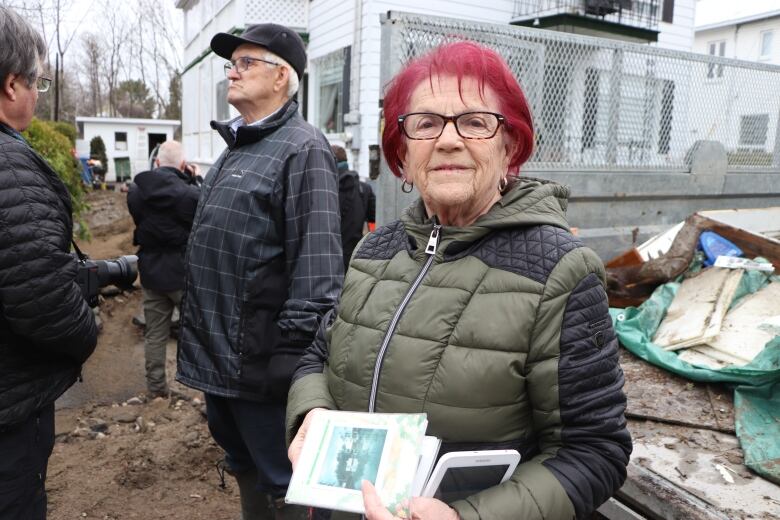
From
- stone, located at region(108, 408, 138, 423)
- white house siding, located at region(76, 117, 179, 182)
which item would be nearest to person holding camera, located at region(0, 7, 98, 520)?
stone, located at region(108, 408, 138, 423)

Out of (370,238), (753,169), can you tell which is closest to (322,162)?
(370,238)

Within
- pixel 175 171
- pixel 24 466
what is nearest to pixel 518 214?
pixel 24 466

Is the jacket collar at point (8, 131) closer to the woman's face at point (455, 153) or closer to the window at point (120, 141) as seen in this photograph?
the woman's face at point (455, 153)

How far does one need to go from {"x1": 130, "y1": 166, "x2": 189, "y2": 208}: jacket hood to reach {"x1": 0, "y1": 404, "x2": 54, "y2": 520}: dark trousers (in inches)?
129

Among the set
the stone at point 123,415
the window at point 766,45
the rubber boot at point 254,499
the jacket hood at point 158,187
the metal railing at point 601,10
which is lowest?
the stone at point 123,415

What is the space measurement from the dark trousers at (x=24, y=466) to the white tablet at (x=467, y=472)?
1.56 m

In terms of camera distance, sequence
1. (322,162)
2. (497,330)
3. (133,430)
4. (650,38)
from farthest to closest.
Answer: (650,38) → (133,430) → (322,162) → (497,330)

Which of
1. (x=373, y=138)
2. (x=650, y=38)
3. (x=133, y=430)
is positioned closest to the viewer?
(x=133, y=430)

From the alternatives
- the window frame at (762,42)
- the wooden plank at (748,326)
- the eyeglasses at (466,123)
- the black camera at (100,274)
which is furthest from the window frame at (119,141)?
the window frame at (762,42)

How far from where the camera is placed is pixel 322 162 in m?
2.59

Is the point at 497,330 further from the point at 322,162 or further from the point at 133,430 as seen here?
the point at 133,430

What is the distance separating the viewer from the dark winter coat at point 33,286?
198 cm

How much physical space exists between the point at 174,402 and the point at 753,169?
6031 millimetres

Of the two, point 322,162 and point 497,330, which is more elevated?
point 322,162
